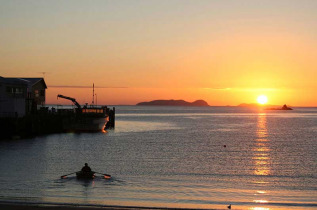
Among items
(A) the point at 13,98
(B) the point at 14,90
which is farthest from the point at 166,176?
(B) the point at 14,90

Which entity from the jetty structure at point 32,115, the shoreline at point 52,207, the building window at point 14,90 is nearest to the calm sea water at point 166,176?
the shoreline at point 52,207

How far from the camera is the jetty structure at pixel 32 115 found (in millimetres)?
75625

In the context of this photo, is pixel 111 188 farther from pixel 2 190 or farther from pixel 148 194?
pixel 2 190

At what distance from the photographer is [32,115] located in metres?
84.9

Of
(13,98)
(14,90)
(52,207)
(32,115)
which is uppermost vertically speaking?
(14,90)

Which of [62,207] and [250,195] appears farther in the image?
[250,195]

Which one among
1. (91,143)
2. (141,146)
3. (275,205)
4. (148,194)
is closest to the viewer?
(275,205)

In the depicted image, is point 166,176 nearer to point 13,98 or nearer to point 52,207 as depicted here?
point 52,207

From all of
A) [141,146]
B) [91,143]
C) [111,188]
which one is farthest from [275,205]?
[91,143]

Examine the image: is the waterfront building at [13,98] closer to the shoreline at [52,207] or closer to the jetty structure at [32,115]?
the jetty structure at [32,115]

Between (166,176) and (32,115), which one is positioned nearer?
(166,176)

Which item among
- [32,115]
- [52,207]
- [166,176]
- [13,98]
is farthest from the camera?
[32,115]

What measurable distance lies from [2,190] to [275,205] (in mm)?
17913

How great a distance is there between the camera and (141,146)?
69875 millimetres
